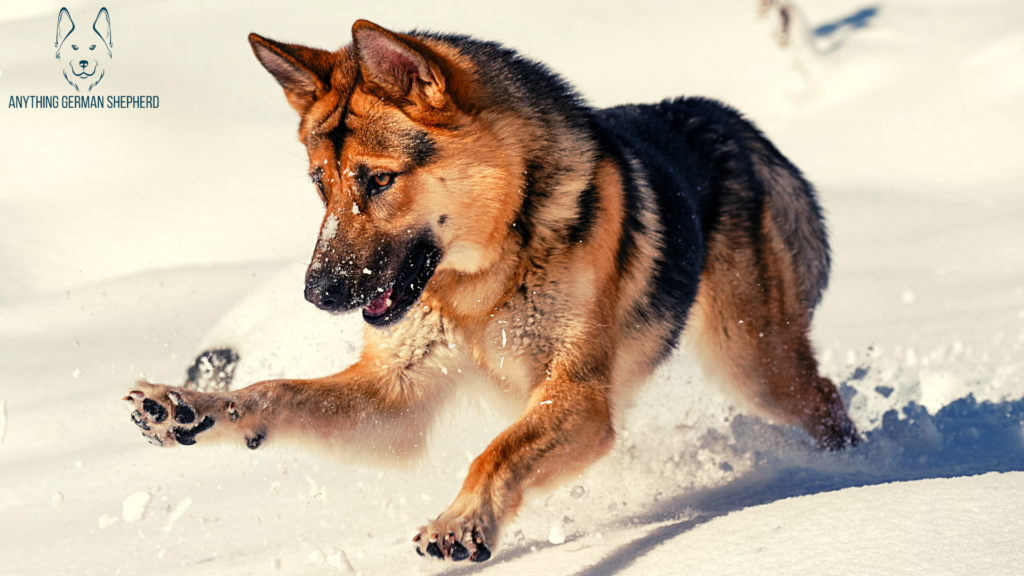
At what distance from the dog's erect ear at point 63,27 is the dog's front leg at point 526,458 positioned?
31.8 feet

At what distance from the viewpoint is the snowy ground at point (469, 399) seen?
2727 mm

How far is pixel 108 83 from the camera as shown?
959 cm

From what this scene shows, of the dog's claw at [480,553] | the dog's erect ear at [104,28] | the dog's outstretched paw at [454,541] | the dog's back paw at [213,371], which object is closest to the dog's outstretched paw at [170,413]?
the dog's outstretched paw at [454,541]

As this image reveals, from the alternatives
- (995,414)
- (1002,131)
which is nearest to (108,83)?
(995,414)

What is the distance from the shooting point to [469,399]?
3145mm

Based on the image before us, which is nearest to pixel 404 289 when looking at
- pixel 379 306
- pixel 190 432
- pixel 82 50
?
pixel 379 306

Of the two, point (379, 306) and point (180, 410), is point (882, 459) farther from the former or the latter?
point (180, 410)

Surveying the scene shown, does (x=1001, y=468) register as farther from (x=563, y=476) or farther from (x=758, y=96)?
(x=758, y=96)

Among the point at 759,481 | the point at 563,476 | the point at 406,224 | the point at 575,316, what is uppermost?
the point at 406,224

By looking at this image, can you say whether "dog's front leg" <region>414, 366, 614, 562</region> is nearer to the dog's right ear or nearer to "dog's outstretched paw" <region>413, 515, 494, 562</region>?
"dog's outstretched paw" <region>413, 515, 494, 562</region>

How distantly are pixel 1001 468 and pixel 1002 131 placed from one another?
22.5 feet

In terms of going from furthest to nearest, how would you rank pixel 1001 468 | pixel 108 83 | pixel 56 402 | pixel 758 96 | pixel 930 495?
1. pixel 758 96
2. pixel 108 83
3. pixel 56 402
4. pixel 1001 468
5. pixel 930 495

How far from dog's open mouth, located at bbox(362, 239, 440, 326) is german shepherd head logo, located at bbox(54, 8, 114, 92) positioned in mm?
8337

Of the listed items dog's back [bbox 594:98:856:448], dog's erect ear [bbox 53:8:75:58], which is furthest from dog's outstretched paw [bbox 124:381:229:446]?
dog's erect ear [bbox 53:8:75:58]
